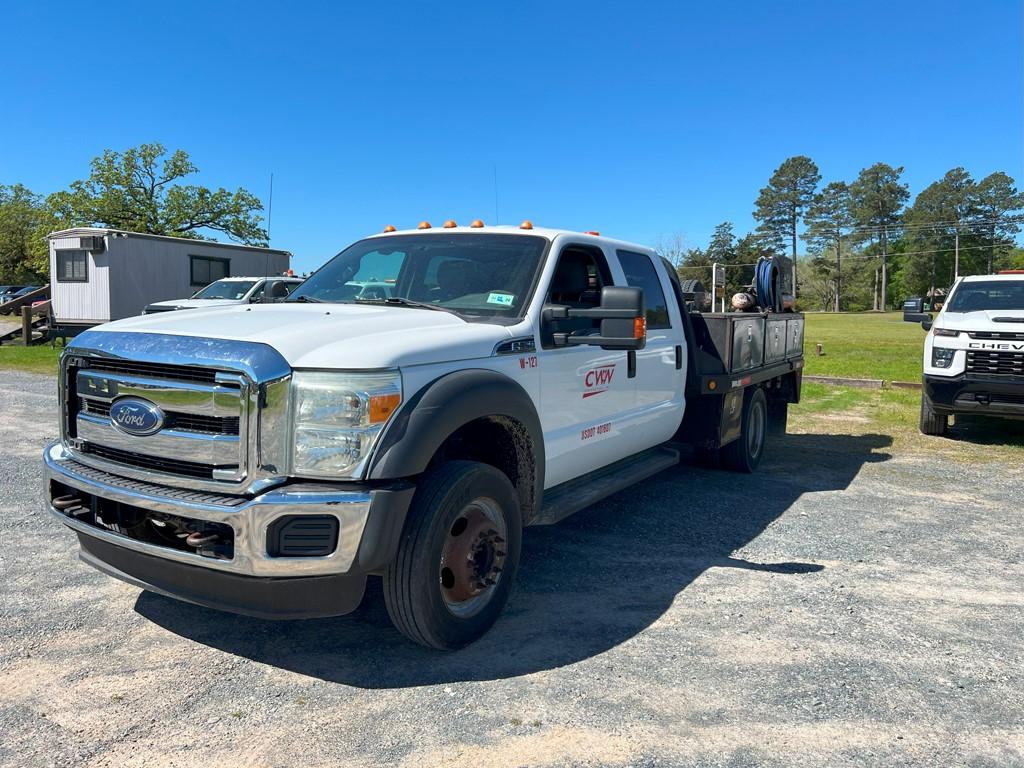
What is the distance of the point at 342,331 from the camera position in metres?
3.29

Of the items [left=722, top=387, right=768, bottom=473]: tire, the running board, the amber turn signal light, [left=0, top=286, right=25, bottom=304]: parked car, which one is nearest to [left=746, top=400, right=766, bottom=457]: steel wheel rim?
[left=722, top=387, right=768, bottom=473]: tire

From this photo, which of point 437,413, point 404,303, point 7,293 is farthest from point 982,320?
point 7,293

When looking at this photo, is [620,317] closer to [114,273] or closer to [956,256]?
[114,273]

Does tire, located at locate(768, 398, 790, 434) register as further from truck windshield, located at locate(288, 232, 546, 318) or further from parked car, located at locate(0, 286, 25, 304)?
parked car, located at locate(0, 286, 25, 304)

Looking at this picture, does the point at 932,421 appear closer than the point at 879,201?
Yes

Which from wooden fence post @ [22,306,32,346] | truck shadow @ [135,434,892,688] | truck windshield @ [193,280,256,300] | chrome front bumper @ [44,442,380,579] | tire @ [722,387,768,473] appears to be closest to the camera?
chrome front bumper @ [44,442,380,579]

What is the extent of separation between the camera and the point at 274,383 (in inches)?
115

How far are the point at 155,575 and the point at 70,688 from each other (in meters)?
0.53

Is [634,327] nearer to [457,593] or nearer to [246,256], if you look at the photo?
[457,593]

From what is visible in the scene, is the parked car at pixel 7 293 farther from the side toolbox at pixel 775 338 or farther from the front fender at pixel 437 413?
the front fender at pixel 437 413

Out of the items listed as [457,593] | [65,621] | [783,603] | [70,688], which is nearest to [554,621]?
[457,593]

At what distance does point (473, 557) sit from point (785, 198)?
8773 cm

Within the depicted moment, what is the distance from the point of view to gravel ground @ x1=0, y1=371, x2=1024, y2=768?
2760 mm

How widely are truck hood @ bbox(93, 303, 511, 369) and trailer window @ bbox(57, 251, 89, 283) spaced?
57.6 feet
